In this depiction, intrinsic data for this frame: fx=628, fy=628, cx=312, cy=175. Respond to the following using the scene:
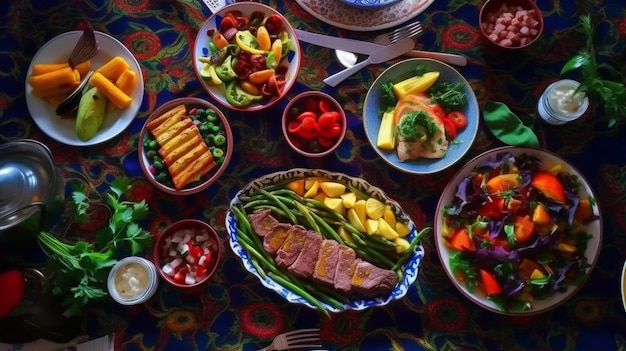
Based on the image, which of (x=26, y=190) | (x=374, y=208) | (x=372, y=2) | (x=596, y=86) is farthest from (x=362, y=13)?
(x=26, y=190)

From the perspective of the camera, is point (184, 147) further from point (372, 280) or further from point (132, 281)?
point (372, 280)

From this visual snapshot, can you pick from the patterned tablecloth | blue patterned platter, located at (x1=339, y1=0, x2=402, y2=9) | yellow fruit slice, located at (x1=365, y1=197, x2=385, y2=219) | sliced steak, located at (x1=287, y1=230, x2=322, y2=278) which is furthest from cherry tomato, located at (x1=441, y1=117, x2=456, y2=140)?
sliced steak, located at (x1=287, y1=230, x2=322, y2=278)

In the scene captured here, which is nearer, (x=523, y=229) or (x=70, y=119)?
(x=523, y=229)

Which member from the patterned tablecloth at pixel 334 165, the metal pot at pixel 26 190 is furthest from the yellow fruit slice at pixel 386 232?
the metal pot at pixel 26 190

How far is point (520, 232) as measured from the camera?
189 cm

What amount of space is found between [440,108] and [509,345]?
78cm

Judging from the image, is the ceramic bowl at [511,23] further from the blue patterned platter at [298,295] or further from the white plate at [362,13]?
the blue patterned platter at [298,295]

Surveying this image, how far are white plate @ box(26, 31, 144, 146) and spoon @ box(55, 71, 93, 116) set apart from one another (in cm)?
4

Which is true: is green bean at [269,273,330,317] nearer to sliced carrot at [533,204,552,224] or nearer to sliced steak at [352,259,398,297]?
sliced steak at [352,259,398,297]

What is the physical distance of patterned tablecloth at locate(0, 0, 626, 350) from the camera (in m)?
1.98

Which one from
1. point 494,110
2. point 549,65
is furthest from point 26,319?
point 549,65

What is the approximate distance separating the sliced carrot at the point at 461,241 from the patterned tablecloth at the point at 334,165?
11 centimetres

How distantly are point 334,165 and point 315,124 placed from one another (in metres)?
0.16

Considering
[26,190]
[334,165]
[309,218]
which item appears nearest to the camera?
[26,190]
